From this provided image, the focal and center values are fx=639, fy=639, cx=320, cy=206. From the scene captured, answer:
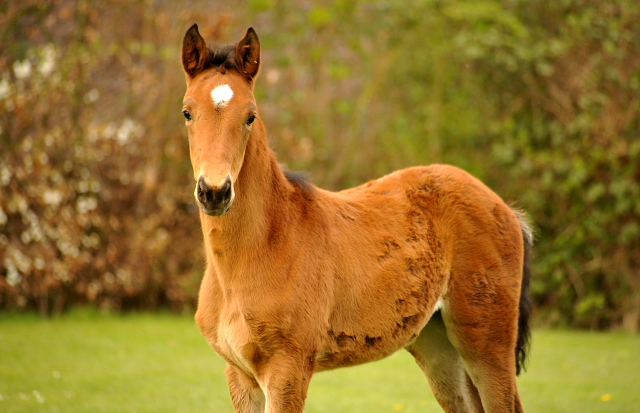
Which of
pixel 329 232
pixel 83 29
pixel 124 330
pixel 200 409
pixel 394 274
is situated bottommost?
pixel 124 330

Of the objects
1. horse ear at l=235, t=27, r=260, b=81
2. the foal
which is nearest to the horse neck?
the foal

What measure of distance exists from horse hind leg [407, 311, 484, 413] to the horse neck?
4.92 feet

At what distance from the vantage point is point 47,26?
8.99m

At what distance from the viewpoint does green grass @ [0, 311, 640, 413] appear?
5770 millimetres

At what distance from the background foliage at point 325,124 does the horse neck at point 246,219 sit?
635cm

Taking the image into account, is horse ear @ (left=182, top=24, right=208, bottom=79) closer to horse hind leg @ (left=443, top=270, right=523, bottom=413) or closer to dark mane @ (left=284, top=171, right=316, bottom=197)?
dark mane @ (left=284, top=171, right=316, bottom=197)

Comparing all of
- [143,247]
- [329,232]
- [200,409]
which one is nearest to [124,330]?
[143,247]

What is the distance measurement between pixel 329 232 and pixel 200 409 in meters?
2.85

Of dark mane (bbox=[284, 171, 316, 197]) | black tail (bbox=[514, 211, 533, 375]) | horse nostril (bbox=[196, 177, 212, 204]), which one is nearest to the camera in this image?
horse nostril (bbox=[196, 177, 212, 204])

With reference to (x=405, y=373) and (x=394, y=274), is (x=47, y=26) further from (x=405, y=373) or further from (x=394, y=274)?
(x=394, y=274)

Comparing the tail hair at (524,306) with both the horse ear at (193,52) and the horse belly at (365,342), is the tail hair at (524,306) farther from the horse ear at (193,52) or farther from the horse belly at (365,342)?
the horse ear at (193,52)

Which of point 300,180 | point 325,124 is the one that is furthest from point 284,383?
point 325,124

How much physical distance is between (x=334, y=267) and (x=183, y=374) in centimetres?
401

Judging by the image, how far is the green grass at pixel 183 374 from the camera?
18.9ft
